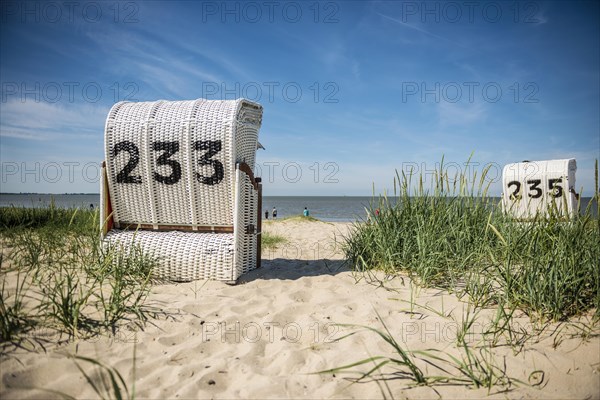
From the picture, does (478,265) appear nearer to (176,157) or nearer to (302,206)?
(176,157)

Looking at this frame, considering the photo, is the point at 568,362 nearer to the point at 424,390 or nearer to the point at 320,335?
the point at 424,390

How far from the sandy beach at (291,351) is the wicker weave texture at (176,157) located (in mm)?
971

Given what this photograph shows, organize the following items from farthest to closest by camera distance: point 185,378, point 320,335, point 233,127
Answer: point 233,127 → point 320,335 → point 185,378

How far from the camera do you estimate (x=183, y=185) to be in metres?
3.55

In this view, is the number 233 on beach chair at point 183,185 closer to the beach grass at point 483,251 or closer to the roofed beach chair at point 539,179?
the beach grass at point 483,251

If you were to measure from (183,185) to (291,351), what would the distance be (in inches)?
85.1

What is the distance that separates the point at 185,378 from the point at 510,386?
1652 millimetres

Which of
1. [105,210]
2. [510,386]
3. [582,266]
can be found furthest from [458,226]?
[105,210]

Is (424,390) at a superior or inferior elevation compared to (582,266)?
inferior

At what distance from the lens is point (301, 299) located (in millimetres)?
2959

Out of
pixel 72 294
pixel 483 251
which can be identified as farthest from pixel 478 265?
pixel 72 294

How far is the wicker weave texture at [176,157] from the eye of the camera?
3.44 m

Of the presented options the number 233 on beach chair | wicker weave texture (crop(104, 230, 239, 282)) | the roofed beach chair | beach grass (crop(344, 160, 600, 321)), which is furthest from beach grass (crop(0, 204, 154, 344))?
the roofed beach chair

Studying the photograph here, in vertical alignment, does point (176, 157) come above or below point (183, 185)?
above
